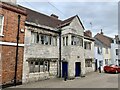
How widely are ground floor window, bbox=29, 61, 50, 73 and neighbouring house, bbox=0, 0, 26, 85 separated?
1575mm

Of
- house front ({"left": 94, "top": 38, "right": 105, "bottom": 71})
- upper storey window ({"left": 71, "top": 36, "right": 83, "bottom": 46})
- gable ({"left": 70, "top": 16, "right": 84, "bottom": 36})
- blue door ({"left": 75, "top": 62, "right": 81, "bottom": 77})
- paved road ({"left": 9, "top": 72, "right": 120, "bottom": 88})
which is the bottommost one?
paved road ({"left": 9, "top": 72, "right": 120, "bottom": 88})

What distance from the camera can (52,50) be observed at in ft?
62.6

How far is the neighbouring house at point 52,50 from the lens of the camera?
16330mm

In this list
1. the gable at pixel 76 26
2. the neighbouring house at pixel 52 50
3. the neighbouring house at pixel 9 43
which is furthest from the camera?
the gable at pixel 76 26

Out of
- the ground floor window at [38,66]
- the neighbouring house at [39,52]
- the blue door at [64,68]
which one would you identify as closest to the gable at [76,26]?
the neighbouring house at [39,52]

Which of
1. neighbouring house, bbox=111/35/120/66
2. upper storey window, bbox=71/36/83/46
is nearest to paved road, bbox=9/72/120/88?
upper storey window, bbox=71/36/83/46

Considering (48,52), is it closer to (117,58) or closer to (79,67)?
(79,67)

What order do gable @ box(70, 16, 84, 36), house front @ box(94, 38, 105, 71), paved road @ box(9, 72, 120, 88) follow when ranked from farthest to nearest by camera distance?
1. house front @ box(94, 38, 105, 71)
2. gable @ box(70, 16, 84, 36)
3. paved road @ box(9, 72, 120, 88)

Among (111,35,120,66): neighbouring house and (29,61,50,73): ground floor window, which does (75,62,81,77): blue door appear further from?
(111,35,120,66): neighbouring house

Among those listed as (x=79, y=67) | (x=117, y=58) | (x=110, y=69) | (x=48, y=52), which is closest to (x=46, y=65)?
(x=48, y=52)

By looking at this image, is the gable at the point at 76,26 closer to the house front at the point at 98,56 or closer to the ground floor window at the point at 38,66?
the ground floor window at the point at 38,66

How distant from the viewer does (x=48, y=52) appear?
1845 centimetres

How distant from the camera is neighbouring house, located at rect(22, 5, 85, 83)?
16.3m

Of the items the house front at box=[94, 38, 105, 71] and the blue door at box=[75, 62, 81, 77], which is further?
the house front at box=[94, 38, 105, 71]
